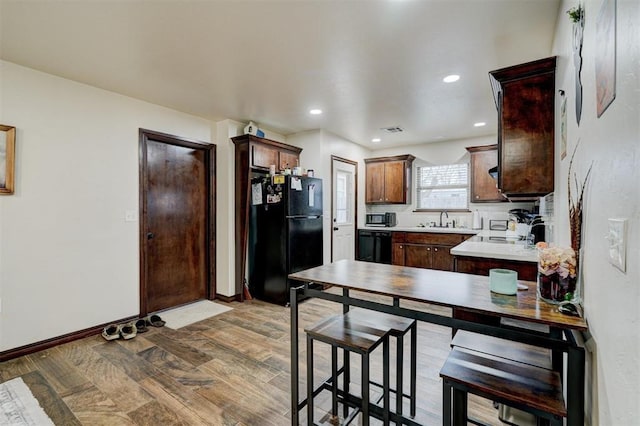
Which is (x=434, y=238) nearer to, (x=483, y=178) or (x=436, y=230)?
(x=436, y=230)

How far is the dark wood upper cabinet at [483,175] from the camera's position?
4.85 metres

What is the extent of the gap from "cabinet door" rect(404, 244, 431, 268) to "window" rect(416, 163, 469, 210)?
106cm

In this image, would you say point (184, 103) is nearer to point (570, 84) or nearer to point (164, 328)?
point (164, 328)

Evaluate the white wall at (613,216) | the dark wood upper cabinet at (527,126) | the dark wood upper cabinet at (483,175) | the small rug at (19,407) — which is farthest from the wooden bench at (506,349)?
the dark wood upper cabinet at (483,175)

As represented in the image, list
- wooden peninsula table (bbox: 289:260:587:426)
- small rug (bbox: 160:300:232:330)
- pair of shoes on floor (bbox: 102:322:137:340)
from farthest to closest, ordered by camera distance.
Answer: small rug (bbox: 160:300:232:330), pair of shoes on floor (bbox: 102:322:137:340), wooden peninsula table (bbox: 289:260:587:426)

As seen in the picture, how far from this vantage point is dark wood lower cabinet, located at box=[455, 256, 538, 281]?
→ 226 centimetres

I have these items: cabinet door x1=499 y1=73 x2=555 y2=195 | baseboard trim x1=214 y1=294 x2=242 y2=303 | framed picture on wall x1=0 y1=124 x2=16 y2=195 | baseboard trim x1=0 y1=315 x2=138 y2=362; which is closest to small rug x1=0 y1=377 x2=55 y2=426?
baseboard trim x1=0 y1=315 x2=138 y2=362

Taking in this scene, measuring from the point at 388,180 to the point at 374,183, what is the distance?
0.28m

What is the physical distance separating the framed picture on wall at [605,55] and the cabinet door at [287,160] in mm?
3788

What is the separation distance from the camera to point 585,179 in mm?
1168

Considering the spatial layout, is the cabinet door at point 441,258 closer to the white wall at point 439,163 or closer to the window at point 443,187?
the white wall at point 439,163

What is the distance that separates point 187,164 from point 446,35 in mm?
3240

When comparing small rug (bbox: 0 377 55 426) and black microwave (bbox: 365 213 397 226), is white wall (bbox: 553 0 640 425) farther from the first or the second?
black microwave (bbox: 365 213 397 226)

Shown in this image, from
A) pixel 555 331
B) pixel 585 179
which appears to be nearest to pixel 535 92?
pixel 585 179
